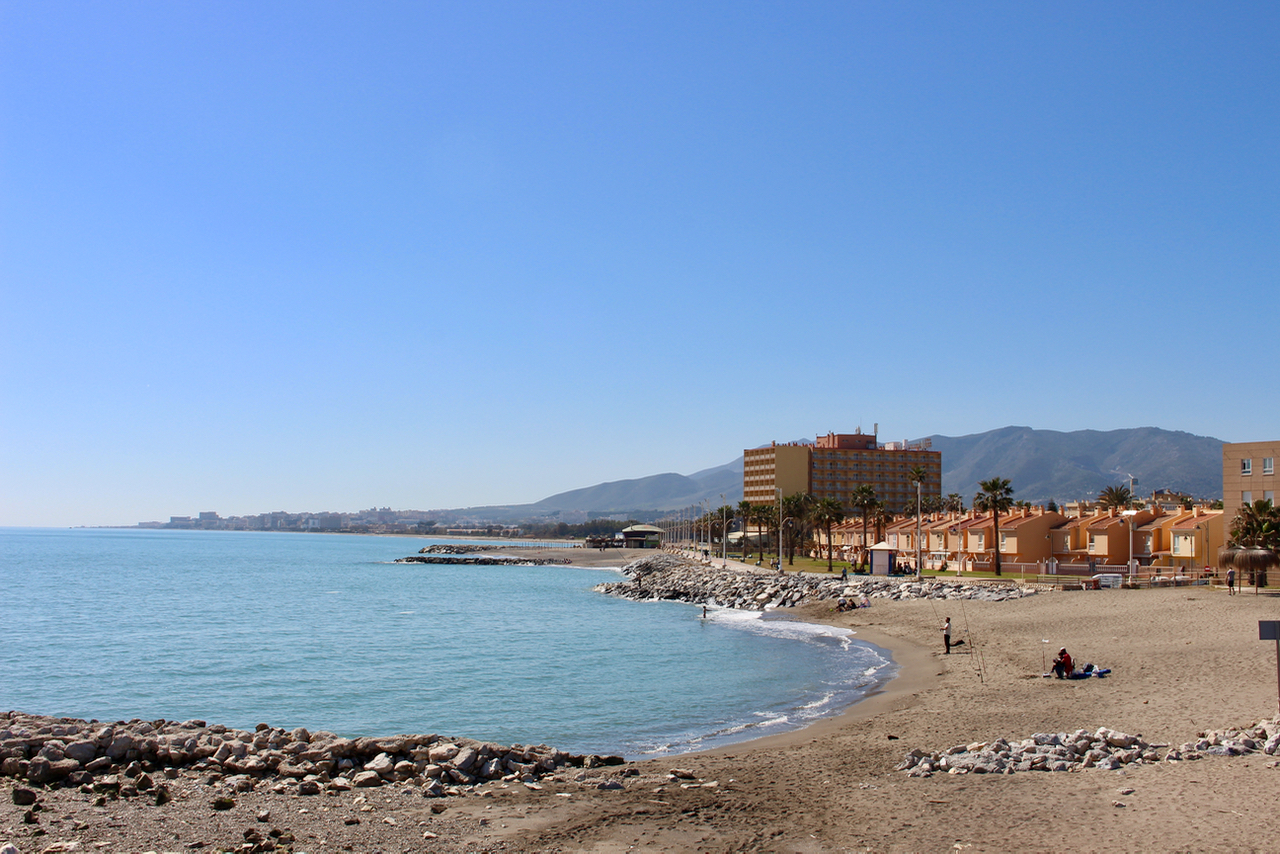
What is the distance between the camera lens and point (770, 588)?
66875mm

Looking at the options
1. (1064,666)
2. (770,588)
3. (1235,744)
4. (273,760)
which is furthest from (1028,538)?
(273,760)

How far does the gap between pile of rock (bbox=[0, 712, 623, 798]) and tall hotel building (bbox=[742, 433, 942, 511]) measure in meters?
154

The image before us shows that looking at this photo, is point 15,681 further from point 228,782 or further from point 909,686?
point 909,686

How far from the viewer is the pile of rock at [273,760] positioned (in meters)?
14.6

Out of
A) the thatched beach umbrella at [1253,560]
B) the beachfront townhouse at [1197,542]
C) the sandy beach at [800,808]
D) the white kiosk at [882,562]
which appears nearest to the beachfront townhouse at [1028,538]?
the beachfront townhouse at [1197,542]

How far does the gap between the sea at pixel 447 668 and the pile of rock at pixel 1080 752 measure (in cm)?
722

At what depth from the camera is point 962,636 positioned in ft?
126

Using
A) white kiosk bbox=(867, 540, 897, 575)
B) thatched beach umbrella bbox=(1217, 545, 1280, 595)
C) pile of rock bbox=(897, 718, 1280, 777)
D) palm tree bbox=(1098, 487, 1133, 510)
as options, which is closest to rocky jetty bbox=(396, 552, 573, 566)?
palm tree bbox=(1098, 487, 1133, 510)

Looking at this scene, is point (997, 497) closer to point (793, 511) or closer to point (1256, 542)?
point (1256, 542)

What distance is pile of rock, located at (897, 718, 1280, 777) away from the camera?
14430 mm

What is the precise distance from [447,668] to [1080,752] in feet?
84.4

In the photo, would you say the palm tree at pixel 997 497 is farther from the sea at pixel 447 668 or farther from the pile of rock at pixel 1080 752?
the pile of rock at pixel 1080 752

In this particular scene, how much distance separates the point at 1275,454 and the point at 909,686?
4048cm

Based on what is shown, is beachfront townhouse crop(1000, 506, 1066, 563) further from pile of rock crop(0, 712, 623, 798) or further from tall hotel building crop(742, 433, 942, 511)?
tall hotel building crop(742, 433, 942, 511)
